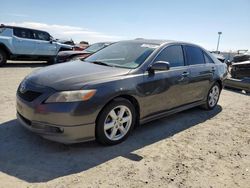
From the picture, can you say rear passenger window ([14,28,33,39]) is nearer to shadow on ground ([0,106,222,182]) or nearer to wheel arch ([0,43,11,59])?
wheel arch ([0,43,11,59])

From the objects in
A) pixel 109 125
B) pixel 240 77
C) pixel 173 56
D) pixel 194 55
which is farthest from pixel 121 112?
pixel 240 77

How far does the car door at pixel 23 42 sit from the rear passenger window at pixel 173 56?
374 inches

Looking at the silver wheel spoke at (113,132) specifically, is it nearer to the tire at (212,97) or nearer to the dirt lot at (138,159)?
the dirt lot at (138,159)

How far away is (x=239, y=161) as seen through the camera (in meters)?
3.85

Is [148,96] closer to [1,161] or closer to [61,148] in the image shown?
[61,148]

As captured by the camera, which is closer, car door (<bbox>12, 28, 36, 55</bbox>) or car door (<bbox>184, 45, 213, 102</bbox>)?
car door (<bbox>184, 45, 213, 102</bbox>)

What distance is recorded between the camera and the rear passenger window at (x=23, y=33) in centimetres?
1260

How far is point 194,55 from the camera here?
223 inches

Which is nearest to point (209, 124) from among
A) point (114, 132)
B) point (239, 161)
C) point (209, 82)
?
point (209, 82)

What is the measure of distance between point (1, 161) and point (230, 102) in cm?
616

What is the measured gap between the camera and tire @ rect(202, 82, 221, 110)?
619 centimetres

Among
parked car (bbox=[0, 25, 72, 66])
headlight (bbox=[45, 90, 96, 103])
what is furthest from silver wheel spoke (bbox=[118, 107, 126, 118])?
parked car (bbox=[0, 25, 72, 66])

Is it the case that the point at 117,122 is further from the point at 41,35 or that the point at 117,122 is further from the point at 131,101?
the point at 41,35

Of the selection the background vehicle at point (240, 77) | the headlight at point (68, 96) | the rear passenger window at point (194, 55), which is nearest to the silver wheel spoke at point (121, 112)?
the headlight at point (68, 96)
